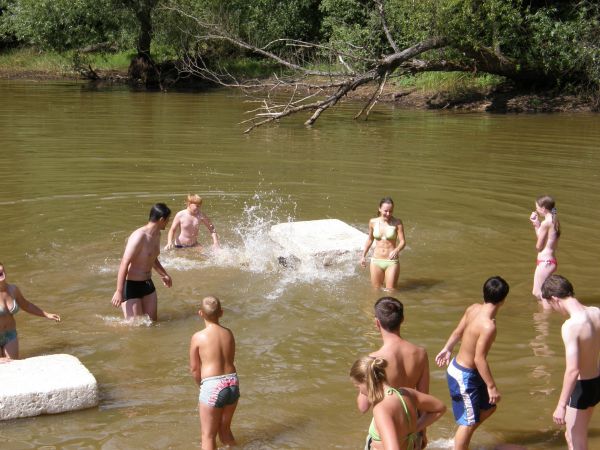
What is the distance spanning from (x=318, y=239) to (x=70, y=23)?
96.5ft

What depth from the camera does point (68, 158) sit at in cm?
1886

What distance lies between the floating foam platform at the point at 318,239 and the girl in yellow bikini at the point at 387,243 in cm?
99

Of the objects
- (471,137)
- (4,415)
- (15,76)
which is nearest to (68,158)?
(471,137)

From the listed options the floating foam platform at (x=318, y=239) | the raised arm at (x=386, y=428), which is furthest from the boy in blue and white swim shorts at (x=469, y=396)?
the floating foam platform at (x=318, y=239)

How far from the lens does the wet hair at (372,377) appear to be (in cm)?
455

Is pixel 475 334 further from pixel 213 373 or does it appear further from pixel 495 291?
pixel 213 373

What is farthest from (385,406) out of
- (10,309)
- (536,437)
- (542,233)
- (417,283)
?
(417,283)

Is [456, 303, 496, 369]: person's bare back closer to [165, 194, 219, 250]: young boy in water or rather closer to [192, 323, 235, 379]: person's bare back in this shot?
[192, 323, 235, 379]: person's bare back

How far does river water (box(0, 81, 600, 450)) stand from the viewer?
7.05 meters

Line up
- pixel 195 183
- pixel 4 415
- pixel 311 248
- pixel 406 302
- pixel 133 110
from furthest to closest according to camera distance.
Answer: pixel 133 110 → pixel 195 183 → pixel 311 248 → pixel 406 302 → pixel 4 415

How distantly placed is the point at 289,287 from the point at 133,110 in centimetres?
2044

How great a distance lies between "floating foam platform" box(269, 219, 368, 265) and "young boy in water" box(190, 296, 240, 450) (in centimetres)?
519

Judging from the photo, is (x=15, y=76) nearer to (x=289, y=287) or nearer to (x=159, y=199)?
(x=159, y=199)

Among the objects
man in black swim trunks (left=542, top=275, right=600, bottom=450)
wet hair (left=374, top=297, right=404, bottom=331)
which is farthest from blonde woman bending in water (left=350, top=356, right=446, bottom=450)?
man in black swim trunks (left=542, top=275, right=600, bottom=450)
